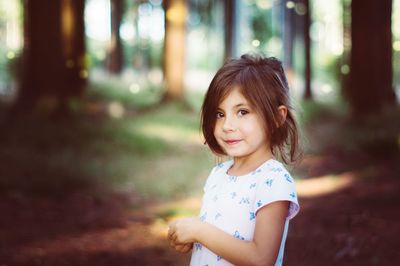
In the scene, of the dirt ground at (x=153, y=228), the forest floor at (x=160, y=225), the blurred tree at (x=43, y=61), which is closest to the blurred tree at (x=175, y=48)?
the blurred tree at (x=43, y=61)

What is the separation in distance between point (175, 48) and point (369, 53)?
5677mm

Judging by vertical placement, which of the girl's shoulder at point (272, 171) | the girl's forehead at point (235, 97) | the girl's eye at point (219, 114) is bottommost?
the girl's shoulder at point (272, 171)

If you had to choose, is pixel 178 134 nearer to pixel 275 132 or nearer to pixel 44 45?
pixel 44 45

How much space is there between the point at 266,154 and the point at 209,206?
0.34 meters

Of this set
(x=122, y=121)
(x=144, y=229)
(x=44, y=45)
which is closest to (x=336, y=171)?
(x=144, y=229)

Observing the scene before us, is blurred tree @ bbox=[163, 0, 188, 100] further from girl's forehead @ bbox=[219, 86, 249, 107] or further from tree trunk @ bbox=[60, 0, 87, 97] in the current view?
girl's forehead @ bbox=[219, 86, 249, 107]

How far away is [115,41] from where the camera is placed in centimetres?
2681

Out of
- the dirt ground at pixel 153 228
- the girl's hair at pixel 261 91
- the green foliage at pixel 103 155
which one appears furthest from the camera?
the green foliage at pixel 103 155

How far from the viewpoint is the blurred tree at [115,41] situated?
26344 mm

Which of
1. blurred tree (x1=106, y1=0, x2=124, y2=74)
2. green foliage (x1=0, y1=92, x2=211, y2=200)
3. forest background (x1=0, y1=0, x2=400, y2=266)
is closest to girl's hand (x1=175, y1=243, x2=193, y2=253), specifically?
forest background (x1=0, y1=0, x2=400, y2=266)

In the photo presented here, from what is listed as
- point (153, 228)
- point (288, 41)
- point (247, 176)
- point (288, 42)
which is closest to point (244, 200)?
point (247, 176)

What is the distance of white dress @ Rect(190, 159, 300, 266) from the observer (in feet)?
7.18

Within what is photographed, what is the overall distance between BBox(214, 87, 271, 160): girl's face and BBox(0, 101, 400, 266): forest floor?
2271mm

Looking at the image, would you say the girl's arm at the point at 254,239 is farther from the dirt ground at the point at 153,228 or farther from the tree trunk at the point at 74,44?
the tree trunk at the point at 74,44
